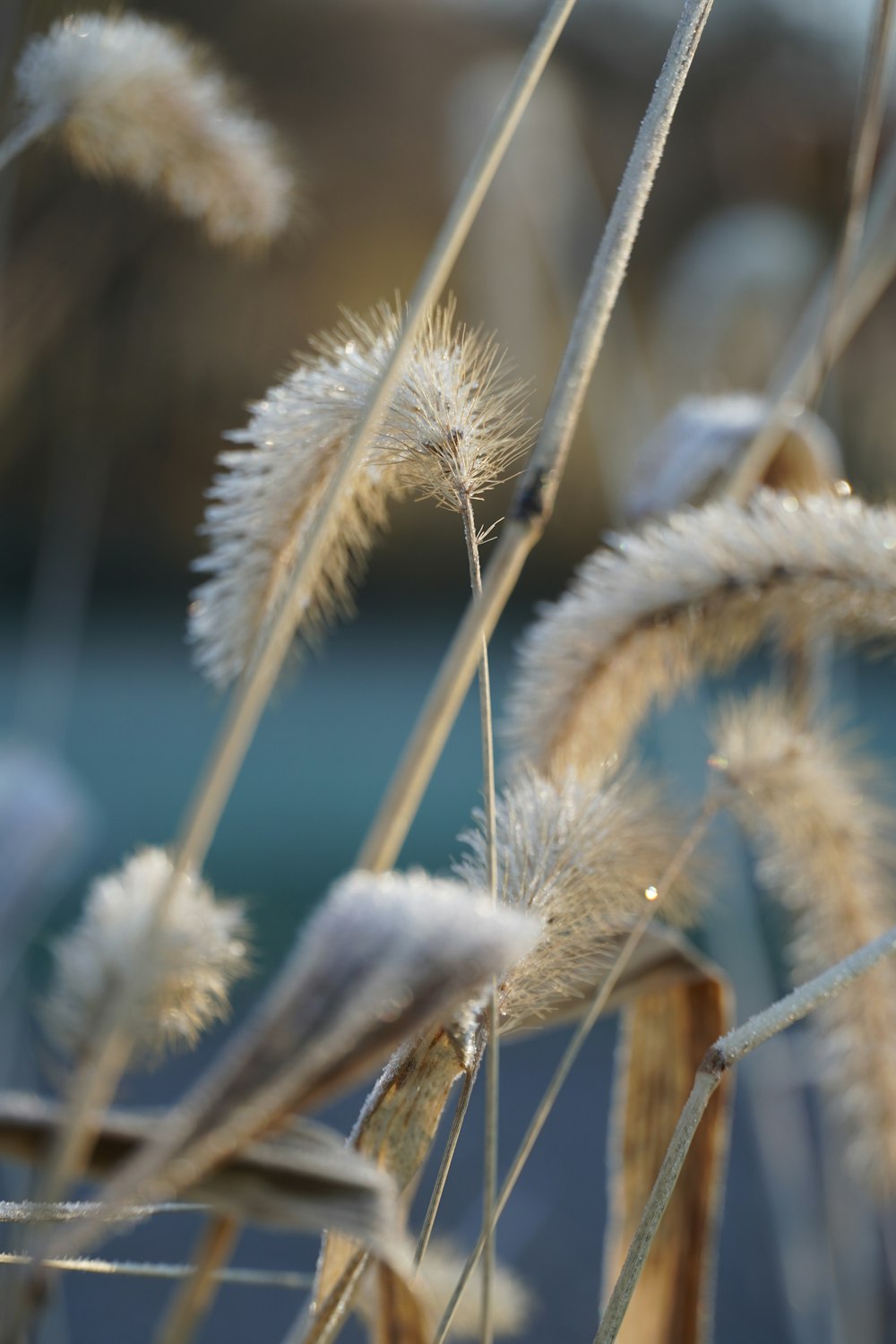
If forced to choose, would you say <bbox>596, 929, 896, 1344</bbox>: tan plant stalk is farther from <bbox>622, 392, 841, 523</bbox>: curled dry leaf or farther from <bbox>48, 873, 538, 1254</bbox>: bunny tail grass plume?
<bbox>622, 392, 841, 523</bbox>: curled dry leaf

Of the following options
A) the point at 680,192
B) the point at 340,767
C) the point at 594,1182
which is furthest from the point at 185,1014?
the point at 680,192

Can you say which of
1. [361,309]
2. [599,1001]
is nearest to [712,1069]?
[599,1001]

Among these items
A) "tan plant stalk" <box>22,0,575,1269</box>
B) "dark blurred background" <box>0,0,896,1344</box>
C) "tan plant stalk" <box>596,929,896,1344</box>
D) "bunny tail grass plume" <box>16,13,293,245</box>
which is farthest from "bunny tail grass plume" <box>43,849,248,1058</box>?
"dark blurred background" <box>0,0,896,1344</box>

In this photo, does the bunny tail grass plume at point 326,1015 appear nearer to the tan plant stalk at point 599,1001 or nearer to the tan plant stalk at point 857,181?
the tan plant stalk at point 599,1001

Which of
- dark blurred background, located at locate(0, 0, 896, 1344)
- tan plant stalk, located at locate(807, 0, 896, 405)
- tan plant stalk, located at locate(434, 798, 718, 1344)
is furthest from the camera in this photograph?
dark blurred background, located at locate(0, 0, 896, 1344)

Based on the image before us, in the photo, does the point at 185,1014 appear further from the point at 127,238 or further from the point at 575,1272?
the point at 127,238
